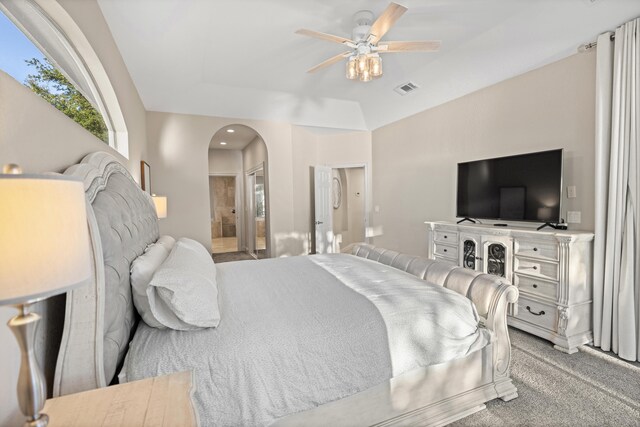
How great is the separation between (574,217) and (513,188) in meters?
0.56

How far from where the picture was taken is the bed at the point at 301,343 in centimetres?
111

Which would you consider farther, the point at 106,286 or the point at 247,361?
the point at 247,361

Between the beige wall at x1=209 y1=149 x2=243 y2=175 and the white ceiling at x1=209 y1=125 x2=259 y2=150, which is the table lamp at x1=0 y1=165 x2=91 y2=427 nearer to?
the white ceiling at x1=209 y1=125 x2=259 y2=150

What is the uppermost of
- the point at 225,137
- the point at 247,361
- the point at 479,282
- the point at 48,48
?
the point at 225,137

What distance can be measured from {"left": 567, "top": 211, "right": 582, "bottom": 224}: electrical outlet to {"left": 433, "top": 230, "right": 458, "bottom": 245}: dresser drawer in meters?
1.01

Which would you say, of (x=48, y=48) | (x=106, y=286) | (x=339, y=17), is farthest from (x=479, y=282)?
(x=48, y=48)

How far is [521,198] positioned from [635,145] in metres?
0.89

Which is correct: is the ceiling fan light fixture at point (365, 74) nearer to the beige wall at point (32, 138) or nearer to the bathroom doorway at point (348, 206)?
the beige wall at point (32, 138)

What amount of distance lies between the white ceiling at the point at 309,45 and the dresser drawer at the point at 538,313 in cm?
228

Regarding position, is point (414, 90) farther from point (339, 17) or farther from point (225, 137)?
point (225, 137)

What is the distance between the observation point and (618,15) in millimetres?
2283

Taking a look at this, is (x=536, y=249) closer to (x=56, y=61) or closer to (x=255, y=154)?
(x=56, y=61)

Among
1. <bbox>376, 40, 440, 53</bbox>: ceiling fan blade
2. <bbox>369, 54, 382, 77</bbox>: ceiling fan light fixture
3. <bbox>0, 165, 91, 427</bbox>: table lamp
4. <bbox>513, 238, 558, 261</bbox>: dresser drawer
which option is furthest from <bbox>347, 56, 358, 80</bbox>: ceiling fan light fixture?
<bbox>0, 165, 91, 427</bbox>: table lamp

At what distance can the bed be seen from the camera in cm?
111
